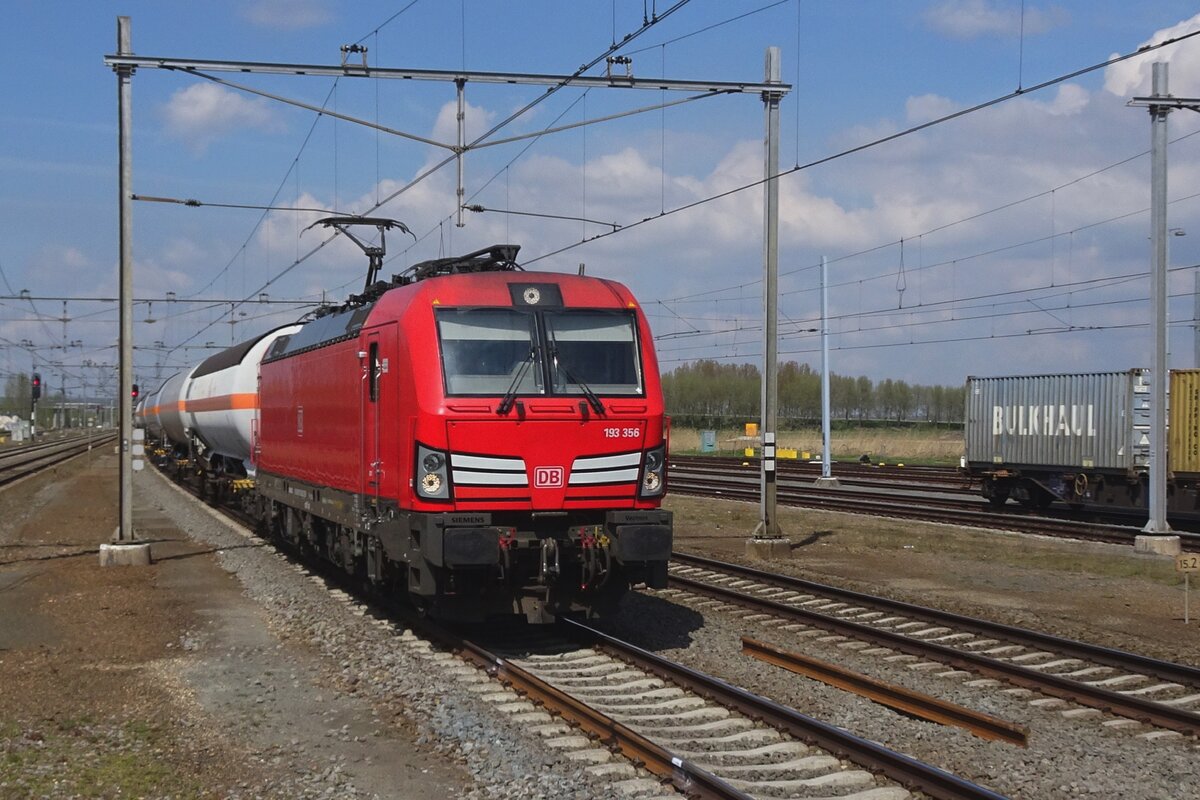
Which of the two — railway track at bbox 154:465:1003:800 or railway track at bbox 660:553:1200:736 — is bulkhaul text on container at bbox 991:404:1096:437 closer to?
railway track at bbox 660:553:1200:736

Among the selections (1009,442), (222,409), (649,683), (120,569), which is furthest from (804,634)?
(1009,442)

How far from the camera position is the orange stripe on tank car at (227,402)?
23.5m

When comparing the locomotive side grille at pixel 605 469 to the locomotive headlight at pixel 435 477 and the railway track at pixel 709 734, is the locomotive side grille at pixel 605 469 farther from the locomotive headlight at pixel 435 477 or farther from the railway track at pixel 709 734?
the railway track at pixel 709 734

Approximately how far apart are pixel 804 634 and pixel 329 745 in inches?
227

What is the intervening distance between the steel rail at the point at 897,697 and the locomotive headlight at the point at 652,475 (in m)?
1.63

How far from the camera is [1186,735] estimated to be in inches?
334

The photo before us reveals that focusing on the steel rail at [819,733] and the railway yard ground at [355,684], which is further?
the railway yard ground at [355,684]

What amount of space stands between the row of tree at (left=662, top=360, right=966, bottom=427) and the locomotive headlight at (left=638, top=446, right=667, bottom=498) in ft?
238

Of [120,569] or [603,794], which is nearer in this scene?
[603,794]

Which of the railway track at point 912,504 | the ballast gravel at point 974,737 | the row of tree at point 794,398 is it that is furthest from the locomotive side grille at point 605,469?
the row of tree at point 794,398

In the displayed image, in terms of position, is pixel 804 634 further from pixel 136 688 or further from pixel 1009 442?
pixel 1009 442

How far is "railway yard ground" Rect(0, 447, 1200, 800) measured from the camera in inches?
292

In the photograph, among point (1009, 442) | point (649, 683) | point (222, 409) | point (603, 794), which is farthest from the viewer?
point (1009, 442)

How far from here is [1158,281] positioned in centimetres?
2033
